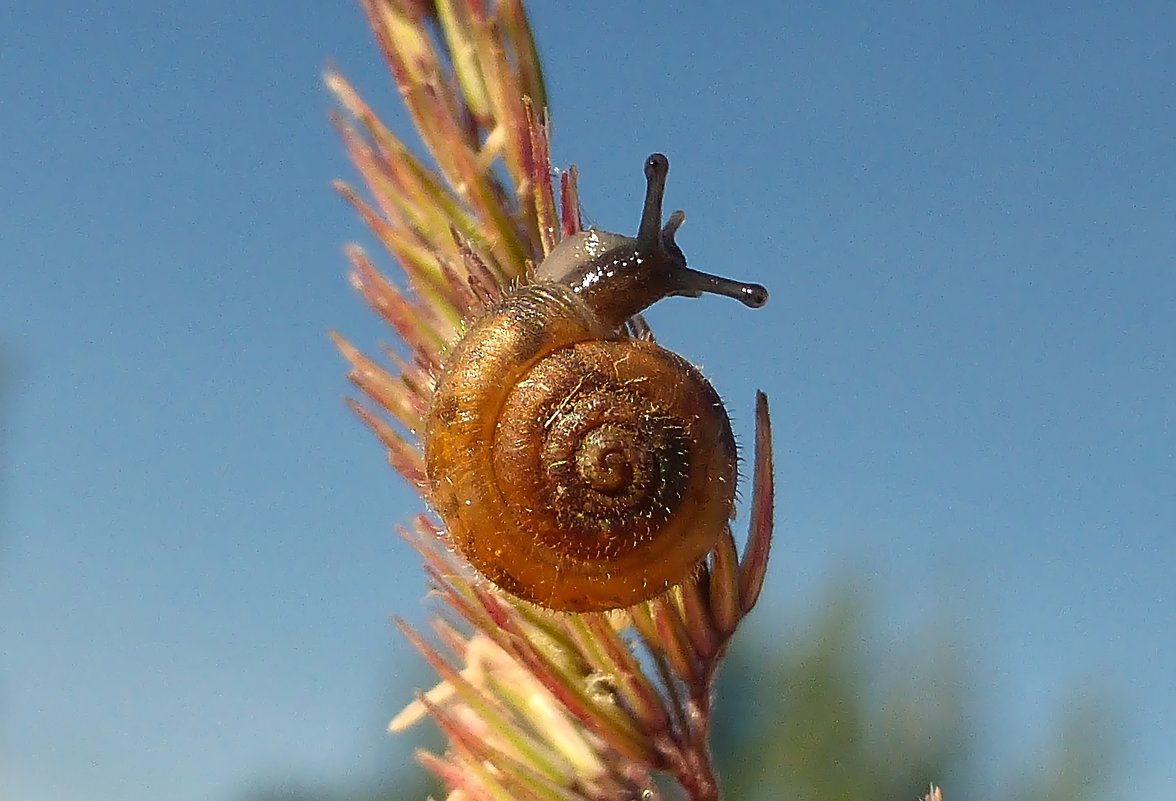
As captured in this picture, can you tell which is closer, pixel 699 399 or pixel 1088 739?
pixel 699 399

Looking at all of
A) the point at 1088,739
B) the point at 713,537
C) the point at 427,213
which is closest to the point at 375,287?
the point at 427,213

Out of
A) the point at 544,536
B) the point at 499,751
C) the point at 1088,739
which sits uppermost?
the point at 544,536

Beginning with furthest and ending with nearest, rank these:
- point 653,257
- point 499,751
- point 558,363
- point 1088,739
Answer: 1. point 1088,739
2. point 653,257
3. point 558,363
4. point 499,751

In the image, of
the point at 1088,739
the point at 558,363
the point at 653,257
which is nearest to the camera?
the point at 558,363

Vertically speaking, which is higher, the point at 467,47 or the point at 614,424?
the point at 467,47

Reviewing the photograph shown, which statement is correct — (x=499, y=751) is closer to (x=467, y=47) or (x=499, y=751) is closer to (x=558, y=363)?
(x=558, y=363)
